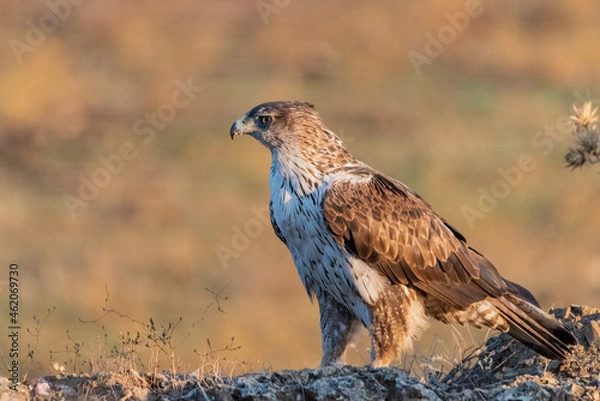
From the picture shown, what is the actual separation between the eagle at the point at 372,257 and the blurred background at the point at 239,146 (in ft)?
2.45

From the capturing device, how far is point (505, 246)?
16312 millimetres

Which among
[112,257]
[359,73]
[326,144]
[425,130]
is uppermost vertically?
[359,73]

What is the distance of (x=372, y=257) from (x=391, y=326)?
1.64 ft

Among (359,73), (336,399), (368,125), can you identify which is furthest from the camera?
(359,73)

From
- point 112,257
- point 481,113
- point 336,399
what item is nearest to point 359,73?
point 481,113

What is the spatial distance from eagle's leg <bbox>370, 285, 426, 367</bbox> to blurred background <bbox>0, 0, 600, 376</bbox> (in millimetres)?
687

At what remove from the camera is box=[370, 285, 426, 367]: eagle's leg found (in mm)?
8539

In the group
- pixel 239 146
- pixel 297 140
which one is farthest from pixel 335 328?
pixel 239 146

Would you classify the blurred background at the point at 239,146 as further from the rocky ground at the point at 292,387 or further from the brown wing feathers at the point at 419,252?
the rocky ground at the point at 292,387

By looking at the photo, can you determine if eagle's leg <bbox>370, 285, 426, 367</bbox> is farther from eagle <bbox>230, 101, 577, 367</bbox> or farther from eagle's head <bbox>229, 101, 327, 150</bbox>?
eagle's head <bbox>229, 101, 327, 150</bbox>

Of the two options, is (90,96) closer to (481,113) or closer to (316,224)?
(481,113)

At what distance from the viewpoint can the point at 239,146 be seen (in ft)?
61.1

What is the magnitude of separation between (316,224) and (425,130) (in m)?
11.5

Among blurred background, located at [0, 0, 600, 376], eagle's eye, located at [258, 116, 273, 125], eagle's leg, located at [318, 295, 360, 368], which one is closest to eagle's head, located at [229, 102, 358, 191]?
eagle's eye, located at [258, 116, 273, 125]
